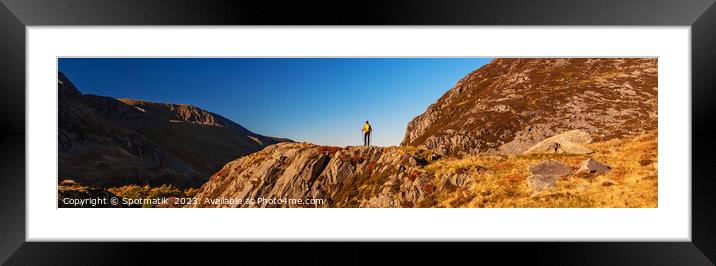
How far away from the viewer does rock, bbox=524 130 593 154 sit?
703 inches

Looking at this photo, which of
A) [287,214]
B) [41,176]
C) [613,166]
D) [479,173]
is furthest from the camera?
[479,173]

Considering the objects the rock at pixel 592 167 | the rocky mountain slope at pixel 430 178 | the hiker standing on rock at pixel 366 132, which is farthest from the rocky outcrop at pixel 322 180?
the rock at pixel 592 167

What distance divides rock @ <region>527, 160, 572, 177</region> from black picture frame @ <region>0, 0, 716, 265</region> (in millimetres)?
4994

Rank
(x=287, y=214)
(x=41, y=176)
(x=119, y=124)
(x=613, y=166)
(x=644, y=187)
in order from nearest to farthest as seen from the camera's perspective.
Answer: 1. (x=41, y=176)
2. (x=287, y=214)
3. (x=644, y=187)
4. (x=613, y=166)
5. (x=119, y=124)

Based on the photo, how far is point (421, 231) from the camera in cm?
1083

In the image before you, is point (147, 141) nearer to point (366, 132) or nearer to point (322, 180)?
point (322, 180)

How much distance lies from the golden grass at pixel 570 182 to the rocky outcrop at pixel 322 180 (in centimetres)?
89

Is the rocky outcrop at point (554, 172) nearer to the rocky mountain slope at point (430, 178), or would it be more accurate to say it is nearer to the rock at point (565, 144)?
the rocky mountain slope at point (430, 178)

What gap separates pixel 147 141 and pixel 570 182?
20749 mm

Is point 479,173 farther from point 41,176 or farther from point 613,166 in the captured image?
point 41,176

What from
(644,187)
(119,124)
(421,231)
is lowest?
(421,231)
